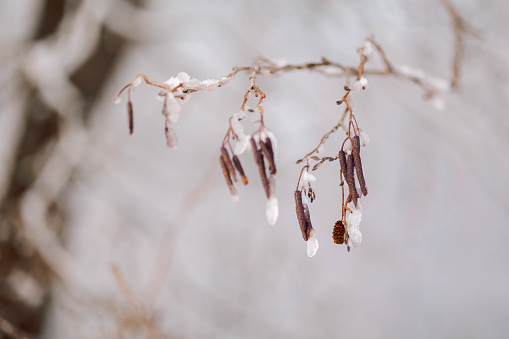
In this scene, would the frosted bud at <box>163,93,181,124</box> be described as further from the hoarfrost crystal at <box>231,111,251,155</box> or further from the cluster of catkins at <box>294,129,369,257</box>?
the cluster of catkins at <box>294,129,369,257</box>

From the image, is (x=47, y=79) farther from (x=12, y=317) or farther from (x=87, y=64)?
(x=12, y=317)

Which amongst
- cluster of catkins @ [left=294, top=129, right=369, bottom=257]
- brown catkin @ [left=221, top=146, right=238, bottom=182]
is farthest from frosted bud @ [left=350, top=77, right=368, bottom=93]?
brown catkin @ [left=221, top=146, right=238, bottom=182]

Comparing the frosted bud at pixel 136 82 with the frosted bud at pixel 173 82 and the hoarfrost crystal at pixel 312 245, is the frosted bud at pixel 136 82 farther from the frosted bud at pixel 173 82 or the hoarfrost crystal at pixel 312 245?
the hoarfrost crystal at pixel 312 245

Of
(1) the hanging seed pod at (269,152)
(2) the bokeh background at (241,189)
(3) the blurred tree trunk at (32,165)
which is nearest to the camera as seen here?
(1) the hanging seed pod at (269,152)

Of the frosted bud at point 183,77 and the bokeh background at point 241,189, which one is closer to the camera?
the frosted bud at point 183,77

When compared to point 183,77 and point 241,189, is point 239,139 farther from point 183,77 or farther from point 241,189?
point 241,189

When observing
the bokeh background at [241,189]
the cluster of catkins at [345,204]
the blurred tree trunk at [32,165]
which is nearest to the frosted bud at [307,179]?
the cluster of catkins at [345,204]

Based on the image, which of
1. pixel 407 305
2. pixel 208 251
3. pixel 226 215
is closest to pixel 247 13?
pixel 226 215
